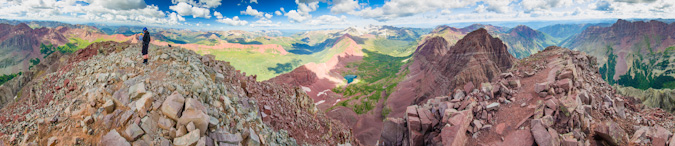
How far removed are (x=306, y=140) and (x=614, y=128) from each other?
1736 cm

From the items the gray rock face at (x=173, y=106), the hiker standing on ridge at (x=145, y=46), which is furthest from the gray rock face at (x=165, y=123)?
the hiker standing on ridge at (x=145, y=46)

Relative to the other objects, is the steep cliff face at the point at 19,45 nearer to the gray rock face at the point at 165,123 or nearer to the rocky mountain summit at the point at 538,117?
the gray rock face at the point at 165,123

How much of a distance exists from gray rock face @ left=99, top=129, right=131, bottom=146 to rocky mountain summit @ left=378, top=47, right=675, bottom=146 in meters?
15.8

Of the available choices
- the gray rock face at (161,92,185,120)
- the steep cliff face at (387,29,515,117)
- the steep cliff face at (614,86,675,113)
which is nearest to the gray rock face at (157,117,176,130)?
the gray rock face at (161,92,185,120)

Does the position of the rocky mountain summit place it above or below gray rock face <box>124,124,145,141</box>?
below

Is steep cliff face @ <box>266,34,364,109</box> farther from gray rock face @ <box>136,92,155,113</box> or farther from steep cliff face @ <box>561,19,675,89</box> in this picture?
steep cliff face @ <box>561,19,675,89</box>

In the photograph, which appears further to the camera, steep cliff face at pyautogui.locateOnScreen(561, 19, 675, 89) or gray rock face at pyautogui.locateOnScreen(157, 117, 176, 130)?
steep cliff face at pyautogui.locateOnScreen(561, 19, 675, 89)

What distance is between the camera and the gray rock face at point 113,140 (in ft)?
22.4

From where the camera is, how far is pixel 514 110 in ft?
51.4

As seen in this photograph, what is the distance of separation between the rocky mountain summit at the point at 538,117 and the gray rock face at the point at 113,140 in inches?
621

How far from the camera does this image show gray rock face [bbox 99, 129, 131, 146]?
6832 mm

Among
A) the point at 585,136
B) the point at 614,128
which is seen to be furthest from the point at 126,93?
the point at 614,128

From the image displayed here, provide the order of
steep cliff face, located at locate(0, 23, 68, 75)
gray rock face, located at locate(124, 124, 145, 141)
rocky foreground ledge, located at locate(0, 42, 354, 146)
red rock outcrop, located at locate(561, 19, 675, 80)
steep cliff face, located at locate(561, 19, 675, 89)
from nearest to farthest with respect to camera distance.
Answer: gray rock face, located at locate(124, 124, 145, 141), rocky foreground ledge, located at locate(0, 42, 354, 146), steep cliff face, located at locate(561, 19, 675, 89), steep cliff face, located at locate(0, 23, 68, 75), red rock outcrop, located at locate(561, 19, 675, 80)

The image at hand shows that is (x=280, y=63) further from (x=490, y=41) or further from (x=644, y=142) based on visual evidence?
(x=644, y=142)
